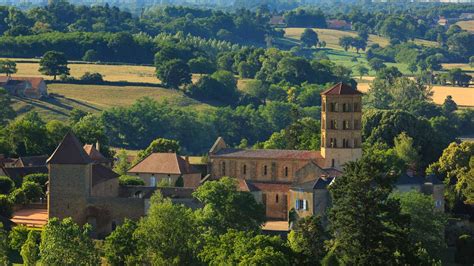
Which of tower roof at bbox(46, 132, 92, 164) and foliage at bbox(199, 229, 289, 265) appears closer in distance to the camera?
foliage at bbox(199, 229, 289, 265)

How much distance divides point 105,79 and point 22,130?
5007 centimetres

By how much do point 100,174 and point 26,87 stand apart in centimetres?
5661

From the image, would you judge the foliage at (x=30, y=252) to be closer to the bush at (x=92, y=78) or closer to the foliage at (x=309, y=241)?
the foliage at (x=309, y=241)

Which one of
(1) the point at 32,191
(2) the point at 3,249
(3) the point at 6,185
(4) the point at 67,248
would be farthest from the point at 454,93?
(4) the point at 67,248

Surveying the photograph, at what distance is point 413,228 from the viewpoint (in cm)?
7475

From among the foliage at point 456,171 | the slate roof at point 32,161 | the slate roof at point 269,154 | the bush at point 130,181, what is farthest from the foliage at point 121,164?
the foliage at point 456,171

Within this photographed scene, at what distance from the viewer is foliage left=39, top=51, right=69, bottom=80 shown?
14412 cm

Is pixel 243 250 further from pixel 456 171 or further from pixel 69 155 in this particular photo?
pixel 456 171

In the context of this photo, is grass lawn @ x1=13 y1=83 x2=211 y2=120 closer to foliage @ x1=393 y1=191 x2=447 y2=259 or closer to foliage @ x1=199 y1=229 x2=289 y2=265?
foliage @ x1=393 y1=191 x2=447 y2=259

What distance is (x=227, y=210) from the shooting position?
74.9 m

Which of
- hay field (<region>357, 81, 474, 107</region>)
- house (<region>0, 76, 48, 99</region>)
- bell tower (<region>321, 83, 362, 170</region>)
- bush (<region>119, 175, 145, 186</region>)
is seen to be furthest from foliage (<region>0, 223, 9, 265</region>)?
hay field (<region>357, 81, 474, 107</region>)

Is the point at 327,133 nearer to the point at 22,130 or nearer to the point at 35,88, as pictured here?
the point at 22,130

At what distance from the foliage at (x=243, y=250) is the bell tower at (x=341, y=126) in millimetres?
16368

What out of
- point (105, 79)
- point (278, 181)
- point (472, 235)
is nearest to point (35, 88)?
point (105, 79)
